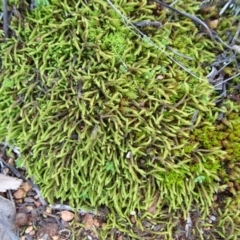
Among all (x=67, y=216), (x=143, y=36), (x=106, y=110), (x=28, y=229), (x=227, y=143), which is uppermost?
(x=143, y=36)

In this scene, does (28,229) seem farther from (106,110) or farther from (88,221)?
(106,110)

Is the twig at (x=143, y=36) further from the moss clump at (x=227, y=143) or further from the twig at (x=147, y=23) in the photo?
the moss clump at (x=227, y=143)

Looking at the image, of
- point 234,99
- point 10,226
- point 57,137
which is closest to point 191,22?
point 234,99

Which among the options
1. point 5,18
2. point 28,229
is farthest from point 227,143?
point 5,18

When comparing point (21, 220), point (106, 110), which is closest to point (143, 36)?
point (106, 110)

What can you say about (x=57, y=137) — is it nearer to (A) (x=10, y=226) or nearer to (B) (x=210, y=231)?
(A) (x=10, y=226)

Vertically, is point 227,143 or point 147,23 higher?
point 147,23
